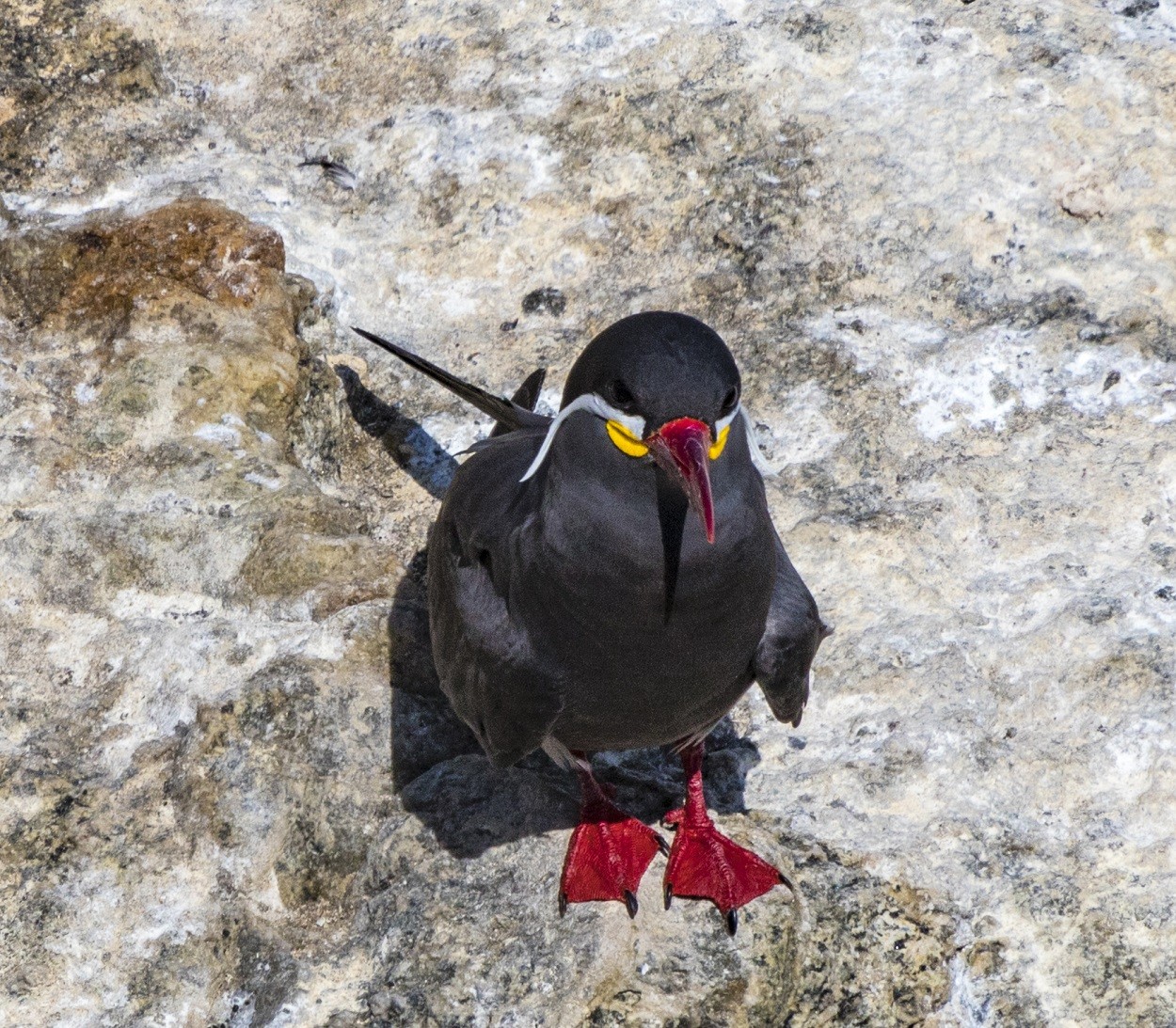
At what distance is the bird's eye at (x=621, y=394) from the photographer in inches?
146

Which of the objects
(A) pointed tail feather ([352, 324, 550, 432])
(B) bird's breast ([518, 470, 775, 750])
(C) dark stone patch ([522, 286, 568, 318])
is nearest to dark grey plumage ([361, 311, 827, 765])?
(B) bird's breast ([518, 470, 775, 750])

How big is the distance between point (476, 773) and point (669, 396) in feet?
6.41

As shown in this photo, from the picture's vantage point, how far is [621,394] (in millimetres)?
3732

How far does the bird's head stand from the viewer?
358 cm

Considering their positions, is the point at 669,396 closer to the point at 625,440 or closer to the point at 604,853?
the point at 625,440

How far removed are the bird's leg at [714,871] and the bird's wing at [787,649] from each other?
478 millimetres

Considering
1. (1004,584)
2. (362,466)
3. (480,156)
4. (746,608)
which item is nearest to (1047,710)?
(1004,584)

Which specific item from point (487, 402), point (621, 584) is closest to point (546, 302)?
point (487, 402)

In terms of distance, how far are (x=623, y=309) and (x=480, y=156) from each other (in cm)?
110

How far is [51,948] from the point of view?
4.39m

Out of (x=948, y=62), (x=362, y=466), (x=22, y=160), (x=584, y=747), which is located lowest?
(x=362, y=466)

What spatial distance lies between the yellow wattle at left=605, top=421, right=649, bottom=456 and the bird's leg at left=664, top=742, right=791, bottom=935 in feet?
4.78

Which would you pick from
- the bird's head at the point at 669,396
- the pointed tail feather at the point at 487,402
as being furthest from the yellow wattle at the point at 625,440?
the pointed tail feather at the point at 487,402

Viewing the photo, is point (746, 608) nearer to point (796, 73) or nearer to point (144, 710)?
point (144, 710)
